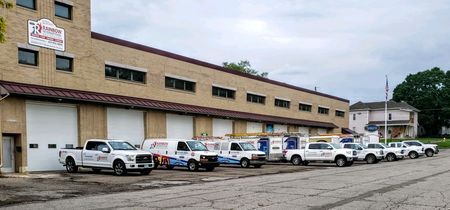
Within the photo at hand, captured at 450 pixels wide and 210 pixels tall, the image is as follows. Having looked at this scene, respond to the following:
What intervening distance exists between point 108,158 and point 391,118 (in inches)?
3401

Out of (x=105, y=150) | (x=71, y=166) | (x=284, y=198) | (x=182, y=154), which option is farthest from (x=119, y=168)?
(x=284, y=198)

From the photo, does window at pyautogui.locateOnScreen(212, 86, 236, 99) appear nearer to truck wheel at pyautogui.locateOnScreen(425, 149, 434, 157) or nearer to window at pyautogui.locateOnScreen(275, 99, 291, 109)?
window at pyautogui.locateOnScreen(275, 99, 291, 109)

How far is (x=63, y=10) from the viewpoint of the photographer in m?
29.7

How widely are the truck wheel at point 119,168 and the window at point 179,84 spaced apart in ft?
49.0

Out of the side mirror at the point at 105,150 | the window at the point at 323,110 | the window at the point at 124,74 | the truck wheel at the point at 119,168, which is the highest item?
the window at the point at 124,74

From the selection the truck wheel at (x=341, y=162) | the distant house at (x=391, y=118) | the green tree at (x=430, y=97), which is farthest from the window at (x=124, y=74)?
the green tree at (x=430, y=97)

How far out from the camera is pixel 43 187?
60.1ft

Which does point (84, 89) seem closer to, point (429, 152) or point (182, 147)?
point (182, 147)

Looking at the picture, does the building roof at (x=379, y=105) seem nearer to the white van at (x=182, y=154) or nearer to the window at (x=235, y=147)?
the window at (x=235, y=147)

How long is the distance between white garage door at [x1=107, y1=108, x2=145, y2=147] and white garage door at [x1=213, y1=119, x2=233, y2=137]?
32.7ft

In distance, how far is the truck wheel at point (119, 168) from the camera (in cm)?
2415

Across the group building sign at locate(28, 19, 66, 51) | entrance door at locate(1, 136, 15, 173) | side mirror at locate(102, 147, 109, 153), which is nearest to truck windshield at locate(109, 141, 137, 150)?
side mirror at locate(102, 147, 109, 153)

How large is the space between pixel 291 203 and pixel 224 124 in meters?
32.7

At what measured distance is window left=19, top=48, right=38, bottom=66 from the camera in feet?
88.0
